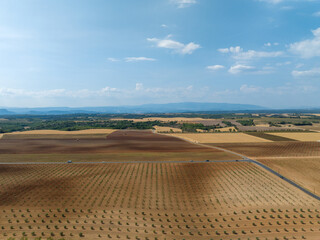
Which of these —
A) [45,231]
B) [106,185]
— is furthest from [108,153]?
[45,231]

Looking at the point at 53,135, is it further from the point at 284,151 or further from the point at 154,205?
the point at 284,151

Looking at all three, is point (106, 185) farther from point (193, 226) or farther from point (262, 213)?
point (262, 213)

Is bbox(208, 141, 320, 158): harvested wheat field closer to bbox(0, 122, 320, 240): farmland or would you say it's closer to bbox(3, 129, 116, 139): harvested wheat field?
bbox(0, 122, 320, 240): farmland

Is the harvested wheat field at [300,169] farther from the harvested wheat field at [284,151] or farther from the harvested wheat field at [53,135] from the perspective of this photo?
the harvested wheat field at [53,135]

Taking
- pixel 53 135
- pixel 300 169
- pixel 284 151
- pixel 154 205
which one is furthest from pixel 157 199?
pixel 53 135

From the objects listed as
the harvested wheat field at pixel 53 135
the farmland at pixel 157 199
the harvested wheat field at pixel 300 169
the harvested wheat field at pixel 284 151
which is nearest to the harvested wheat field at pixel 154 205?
the farmland at pixel 157 199

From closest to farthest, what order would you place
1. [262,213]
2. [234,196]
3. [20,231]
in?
[20,231] < [262,213] < [234,196]

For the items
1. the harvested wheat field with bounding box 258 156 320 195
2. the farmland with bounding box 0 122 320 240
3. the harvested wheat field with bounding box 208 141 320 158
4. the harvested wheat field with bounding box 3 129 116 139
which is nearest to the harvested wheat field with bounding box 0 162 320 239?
the farmland with bounding box 0 122 320 240
